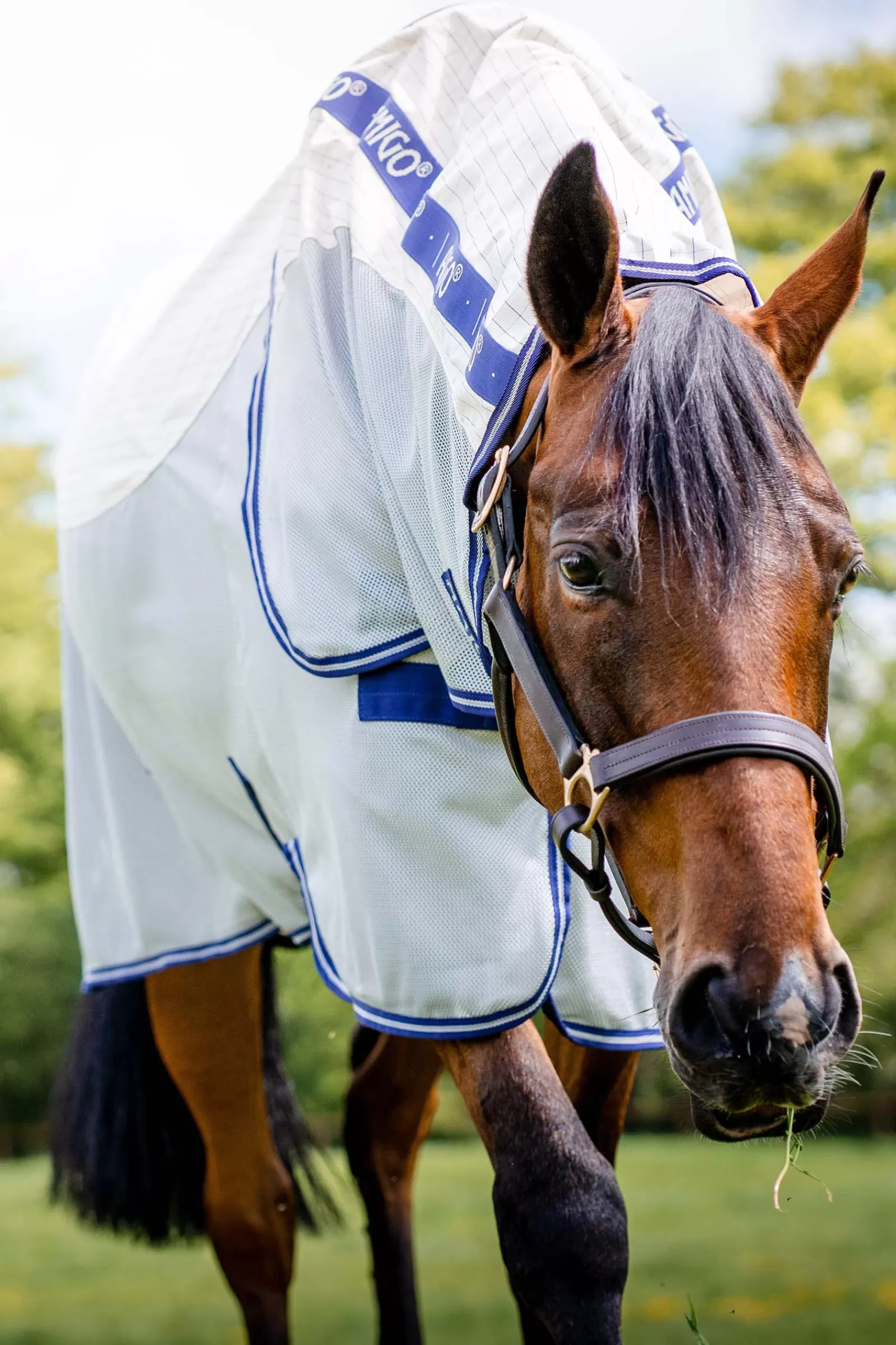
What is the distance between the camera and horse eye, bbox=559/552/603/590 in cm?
175

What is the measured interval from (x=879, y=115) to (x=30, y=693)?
8588mm

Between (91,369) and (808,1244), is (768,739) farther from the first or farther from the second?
(808,1244)

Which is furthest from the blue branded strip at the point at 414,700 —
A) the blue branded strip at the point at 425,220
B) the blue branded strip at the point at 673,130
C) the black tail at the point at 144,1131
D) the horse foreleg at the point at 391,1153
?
the black tail at the point at 144,1131

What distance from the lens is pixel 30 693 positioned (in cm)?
1280

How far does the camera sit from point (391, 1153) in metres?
3.66

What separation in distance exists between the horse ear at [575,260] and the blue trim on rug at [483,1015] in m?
0.82

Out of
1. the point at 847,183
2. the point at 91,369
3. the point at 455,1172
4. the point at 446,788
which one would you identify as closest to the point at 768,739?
the point at 446,788

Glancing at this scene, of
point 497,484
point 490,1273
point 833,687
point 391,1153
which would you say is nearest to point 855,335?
point 833,687

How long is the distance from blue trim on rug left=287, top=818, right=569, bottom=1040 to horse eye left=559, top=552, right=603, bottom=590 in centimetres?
64

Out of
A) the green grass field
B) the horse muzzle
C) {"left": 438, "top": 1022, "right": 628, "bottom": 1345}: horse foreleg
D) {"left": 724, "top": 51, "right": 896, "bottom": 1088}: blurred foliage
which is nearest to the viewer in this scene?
the horse muzzle

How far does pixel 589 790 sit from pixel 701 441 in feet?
1.44

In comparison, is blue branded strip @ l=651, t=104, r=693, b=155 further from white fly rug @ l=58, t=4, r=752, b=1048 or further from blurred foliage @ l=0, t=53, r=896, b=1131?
blurred foliage @ l=0, t=53, r=896, b=1131

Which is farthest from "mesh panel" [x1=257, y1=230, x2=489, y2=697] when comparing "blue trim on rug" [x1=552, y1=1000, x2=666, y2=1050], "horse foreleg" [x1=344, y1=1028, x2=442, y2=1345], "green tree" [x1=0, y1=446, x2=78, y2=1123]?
"green tree" [x1=0, y1=446, x2=78, y2=1123]

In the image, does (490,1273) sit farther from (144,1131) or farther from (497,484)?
(497,484)
